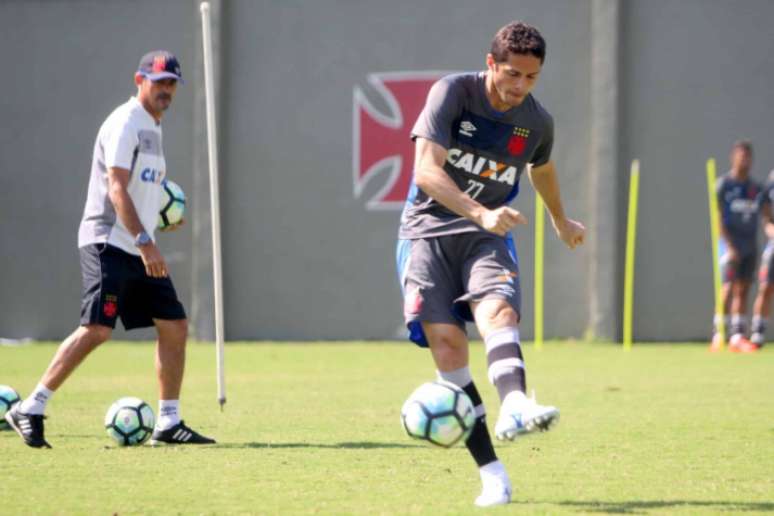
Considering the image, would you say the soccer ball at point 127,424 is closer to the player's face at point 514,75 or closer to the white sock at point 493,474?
the white sock at point 493,474

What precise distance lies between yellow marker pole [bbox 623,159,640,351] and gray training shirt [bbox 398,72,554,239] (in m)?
12.5

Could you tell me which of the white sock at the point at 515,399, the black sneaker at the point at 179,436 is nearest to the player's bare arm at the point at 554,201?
the white sock at the point at 515,399

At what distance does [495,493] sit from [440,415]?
0.52 meters

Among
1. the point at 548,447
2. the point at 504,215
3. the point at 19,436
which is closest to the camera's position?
the point at 504,215

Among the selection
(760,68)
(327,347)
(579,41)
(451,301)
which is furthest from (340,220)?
(451,301)

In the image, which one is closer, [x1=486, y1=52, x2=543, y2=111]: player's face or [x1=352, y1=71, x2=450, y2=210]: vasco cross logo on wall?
[x1=486, y1=52, x2=543, y2=111]: player's face

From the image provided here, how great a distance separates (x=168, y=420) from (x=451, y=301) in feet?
9.77

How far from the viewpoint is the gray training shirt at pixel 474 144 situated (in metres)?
6.27

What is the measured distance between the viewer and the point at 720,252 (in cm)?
1780

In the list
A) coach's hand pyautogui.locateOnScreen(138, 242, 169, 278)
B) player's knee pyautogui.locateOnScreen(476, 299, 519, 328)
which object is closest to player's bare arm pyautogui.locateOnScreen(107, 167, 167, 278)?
coach's hand pyautogui.locateOnScreen(138, 242, 169, 278)

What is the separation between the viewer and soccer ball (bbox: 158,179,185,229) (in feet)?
29.5

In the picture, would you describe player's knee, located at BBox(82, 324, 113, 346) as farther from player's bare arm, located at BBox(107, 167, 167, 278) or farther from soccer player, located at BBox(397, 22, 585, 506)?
soccer player, located at BBox(397, 22, 585, 506)

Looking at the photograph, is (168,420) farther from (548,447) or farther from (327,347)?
(327,347)

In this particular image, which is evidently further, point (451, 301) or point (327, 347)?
point (327, 347)
